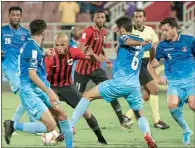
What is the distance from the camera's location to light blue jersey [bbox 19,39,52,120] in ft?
30.3

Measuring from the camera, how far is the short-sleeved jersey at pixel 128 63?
10.3 meters

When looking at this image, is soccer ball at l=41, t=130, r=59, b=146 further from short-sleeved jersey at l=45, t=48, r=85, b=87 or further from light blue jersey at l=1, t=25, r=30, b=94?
light blue jersey at l=1, t=25, r=30, b=94

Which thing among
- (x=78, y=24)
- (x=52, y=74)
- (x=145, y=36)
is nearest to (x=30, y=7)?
(x=78, y=24)

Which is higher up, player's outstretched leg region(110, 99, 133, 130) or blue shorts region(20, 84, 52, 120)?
blue shorts region(20, 84, 52, 120)

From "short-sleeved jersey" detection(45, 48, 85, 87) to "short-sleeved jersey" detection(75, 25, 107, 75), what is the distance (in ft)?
5.73

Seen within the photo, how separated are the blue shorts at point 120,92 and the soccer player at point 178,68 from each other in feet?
1.66

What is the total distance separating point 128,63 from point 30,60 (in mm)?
1679

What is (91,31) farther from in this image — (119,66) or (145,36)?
(119,66)

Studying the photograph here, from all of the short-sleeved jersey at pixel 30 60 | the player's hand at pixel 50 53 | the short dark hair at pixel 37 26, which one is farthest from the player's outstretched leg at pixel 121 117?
the short dark hair at pixel 37 26

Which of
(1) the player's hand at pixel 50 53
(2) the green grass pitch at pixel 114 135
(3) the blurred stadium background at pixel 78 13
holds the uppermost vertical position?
(3) the blurred stadium background at pixel 78 13

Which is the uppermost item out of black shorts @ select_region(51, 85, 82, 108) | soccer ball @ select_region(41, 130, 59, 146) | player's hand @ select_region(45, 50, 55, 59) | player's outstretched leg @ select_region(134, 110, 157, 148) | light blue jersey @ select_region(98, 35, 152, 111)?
player's hand @ select_region(45, 50, 55, 59)

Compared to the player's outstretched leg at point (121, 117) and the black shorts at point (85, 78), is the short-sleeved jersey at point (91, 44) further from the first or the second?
the player's outstretched leg at point (121, 117)

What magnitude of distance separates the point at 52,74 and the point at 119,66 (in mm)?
1010

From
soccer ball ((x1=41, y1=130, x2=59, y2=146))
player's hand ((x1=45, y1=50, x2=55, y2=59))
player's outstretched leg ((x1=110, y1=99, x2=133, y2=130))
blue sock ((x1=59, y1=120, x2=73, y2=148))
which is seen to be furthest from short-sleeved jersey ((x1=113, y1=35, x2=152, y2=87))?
player's outstretched leg ((x1=110, y1=99, x2=133, y2=130))
